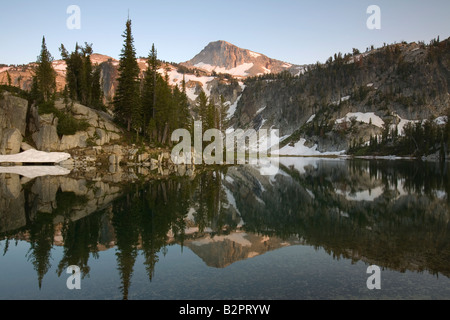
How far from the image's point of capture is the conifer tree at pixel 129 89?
209ft

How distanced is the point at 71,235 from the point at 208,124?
73.3 meters

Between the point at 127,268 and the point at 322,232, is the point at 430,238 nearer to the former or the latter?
the point at 322,232

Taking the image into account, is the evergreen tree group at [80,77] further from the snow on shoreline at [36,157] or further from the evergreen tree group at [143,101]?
the snow on shoreline at [36,157]

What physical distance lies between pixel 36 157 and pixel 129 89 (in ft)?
69.2

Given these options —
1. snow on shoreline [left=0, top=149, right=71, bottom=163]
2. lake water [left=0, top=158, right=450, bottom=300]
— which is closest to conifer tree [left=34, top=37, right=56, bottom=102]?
snow on shoreline [left=0, top=149, right=71, bottom=163]

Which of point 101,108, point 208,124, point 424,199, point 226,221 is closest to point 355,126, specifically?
point 208,124

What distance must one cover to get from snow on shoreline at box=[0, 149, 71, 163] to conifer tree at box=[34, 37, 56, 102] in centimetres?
1510

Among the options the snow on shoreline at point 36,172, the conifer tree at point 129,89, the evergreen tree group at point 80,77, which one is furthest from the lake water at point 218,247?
the evergreen tree group at point 80,77

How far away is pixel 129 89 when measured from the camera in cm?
6412

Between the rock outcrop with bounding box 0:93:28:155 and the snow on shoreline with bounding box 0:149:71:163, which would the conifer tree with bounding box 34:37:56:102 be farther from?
the snow on shoreline with bounding box 0:149:71:163

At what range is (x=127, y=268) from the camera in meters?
11.0

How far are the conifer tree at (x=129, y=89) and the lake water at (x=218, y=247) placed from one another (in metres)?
39.7

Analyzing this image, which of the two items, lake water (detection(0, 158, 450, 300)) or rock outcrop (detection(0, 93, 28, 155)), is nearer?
lake water (detection(0, 158, 450, 300))

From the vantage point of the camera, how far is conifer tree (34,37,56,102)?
6875cm
